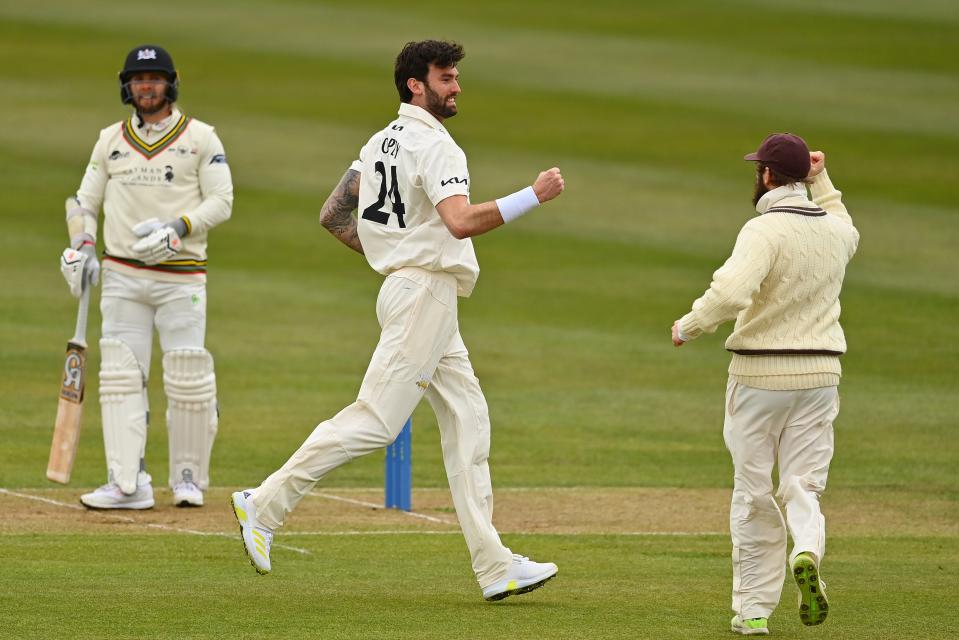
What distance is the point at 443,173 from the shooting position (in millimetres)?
6699

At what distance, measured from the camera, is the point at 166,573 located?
7.53 m

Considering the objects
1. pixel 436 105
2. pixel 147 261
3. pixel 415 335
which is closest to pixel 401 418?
pixel 415 335

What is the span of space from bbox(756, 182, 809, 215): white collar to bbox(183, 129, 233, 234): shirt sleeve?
12.3ft

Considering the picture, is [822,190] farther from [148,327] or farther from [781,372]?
[148,327]

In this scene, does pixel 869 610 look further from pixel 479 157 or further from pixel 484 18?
pixel 484 18

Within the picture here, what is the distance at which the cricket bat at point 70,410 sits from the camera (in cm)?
920

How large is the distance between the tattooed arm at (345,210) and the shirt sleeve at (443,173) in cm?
55

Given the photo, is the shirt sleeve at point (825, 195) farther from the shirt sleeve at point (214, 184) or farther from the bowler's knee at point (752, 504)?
the shirt sleeve at point (214, 184)

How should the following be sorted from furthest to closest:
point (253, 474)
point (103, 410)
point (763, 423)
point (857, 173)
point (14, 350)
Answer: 1. point (857, 173)
2. point (14, 350)
3. point (253, 474)
4. point (103, 410)
5. point (763, 423)

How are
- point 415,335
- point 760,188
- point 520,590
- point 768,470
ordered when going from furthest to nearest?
point 520,590, point 415,335, point 760,188, point 768,470

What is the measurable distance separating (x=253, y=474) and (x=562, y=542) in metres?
2.70

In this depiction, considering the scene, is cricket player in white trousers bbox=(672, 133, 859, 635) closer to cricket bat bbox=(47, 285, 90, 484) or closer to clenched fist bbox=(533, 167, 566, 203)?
clenched fist bbox=(533, 167, 566, 203)

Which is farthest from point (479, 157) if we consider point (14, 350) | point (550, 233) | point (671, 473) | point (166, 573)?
point (166, 573)

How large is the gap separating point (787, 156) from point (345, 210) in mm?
1910
